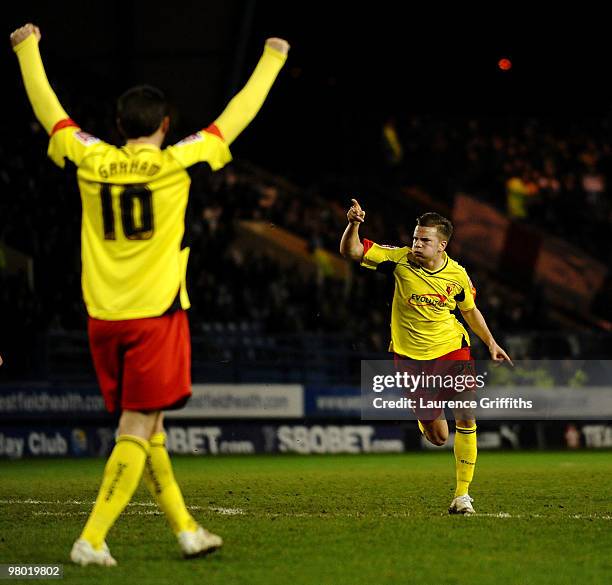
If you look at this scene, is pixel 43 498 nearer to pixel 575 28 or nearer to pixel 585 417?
pixel 585 417

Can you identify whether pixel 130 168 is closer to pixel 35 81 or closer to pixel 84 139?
pixel 84 139

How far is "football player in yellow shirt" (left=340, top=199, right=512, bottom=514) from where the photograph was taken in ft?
29.8

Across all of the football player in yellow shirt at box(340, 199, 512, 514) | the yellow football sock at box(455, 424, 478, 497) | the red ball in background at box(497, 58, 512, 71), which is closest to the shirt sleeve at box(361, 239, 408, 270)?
the football player in yellow shirt at box(340, 199, 512, 514)

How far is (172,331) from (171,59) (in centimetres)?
1824

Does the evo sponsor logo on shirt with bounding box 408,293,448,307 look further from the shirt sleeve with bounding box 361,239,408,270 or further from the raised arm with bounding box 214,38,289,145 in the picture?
the raised arm with bounding box 214,38,289,145

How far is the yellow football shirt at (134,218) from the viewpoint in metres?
5.30

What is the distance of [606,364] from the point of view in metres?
18.8

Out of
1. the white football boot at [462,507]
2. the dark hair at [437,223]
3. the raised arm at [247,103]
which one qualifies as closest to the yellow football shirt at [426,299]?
the dark hair at [437,223]

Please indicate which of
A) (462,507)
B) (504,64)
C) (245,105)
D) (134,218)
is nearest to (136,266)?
(134,218)

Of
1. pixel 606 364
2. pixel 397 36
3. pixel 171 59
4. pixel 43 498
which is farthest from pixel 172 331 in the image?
pixel 397 36

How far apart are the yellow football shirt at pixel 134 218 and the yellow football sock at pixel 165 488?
28.0 inches

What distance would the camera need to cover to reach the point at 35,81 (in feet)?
18.0

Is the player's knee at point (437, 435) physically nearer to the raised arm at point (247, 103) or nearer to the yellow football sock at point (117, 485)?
the yellow football sock at point (117, 485)

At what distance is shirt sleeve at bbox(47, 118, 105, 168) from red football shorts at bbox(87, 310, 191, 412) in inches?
29.5
